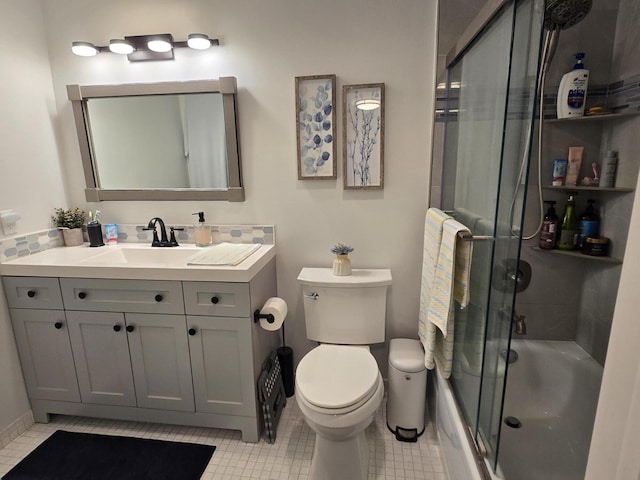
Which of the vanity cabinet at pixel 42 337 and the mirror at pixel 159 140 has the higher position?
the mirror at pixel 159 140

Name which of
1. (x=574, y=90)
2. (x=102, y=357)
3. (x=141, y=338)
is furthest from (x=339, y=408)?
(x=574, y=90)

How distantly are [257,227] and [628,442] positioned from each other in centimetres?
187

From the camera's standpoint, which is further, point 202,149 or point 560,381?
point 202,149

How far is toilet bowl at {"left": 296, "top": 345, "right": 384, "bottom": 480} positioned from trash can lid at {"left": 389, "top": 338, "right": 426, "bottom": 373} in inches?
8.1

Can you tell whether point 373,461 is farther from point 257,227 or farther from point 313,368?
point 257,227

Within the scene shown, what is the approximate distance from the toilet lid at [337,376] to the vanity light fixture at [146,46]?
1.74 meters

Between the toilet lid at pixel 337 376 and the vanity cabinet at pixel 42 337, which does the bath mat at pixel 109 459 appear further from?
the toilet lid at pixel 337 376

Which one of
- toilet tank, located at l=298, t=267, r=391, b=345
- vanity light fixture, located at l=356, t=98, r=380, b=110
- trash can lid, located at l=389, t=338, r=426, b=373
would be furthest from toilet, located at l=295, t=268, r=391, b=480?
vanity light fixture, located at l=356, t=98, r=380, b=110

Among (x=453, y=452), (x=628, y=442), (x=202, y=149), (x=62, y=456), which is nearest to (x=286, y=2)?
(x=202, y=149)

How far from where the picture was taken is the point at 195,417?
1.82 metres

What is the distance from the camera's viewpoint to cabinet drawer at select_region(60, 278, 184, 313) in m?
1.68

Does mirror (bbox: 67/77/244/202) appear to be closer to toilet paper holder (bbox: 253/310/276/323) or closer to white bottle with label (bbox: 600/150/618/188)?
toilet paper holder (bbox: 253/310/276/323)

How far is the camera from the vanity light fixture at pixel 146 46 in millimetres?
1827

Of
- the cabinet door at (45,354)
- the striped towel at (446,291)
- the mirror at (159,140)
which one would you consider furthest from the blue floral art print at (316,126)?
the cabinet door at (45,354)
